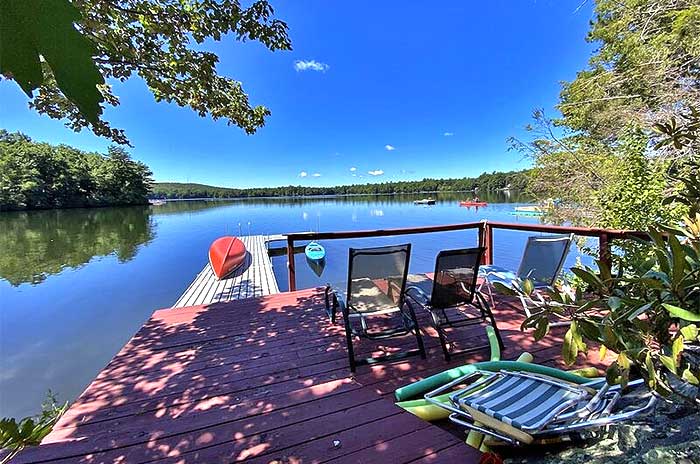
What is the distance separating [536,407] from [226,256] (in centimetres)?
991

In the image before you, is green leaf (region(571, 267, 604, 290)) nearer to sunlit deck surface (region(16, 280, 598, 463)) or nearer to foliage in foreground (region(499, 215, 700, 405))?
foliage in foreground (region(499, 215, 700, 405))

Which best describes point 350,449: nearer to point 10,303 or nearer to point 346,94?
point 10,303

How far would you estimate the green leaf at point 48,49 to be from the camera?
357 mm

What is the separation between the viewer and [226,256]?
33.9 ft

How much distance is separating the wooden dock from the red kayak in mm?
209

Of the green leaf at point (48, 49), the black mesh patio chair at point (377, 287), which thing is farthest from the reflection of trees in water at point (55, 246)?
the green leaf at point (48, 49)

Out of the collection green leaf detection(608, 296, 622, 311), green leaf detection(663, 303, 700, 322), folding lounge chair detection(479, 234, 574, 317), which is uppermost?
green leaf detection(663, 303, 700, 322)

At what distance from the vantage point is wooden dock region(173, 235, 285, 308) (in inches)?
308

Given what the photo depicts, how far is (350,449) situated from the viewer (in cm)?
159

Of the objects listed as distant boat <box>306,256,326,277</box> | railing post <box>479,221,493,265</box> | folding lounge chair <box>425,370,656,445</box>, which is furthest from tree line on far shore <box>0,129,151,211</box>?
folding lounge chair <box>425,370,656,445</box>

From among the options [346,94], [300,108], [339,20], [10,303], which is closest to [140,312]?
[10,303]

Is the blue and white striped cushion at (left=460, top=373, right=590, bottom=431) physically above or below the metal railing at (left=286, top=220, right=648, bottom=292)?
below

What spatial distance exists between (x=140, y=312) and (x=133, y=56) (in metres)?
8.60

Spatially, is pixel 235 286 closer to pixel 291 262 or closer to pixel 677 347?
pixel 291 262
